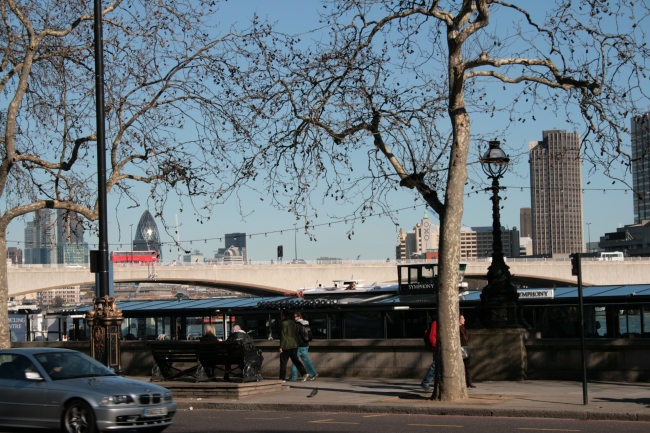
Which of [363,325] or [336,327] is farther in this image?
[336,327]

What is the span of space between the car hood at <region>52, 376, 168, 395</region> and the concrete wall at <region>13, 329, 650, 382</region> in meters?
9.11

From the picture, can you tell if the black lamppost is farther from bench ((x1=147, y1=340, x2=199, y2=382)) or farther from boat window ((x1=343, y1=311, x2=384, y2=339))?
boat window ((x1=343, y1=311, x2=384, y2=339))

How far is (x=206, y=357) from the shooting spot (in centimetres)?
1914

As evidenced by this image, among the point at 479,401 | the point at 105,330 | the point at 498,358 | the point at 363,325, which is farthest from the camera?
the point at 363,325

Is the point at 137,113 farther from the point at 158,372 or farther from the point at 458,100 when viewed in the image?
the point at 458,100

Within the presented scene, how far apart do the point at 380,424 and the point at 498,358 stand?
6261 mm

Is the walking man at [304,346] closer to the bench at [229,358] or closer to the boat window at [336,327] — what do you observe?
the bench at [229,358]

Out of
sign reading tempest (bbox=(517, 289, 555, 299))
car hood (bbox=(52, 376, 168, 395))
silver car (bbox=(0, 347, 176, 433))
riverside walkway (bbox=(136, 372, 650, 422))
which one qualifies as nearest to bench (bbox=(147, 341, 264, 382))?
riverside walkway (bbox=(136, 372, 650, 422))

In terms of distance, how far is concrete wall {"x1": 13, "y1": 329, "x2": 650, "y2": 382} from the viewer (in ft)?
60.4

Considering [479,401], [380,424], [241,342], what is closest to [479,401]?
[479,401]

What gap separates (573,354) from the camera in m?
19.0

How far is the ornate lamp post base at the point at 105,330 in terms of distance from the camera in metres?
17.6

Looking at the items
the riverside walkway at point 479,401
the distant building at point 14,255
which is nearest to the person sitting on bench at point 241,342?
the riverside walkway at point 479,401

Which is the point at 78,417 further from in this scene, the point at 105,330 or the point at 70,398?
the point at 105,330
